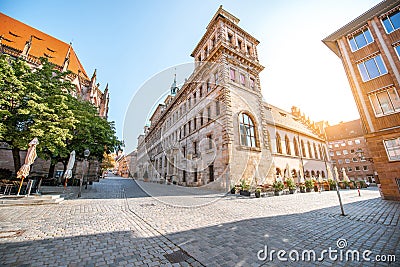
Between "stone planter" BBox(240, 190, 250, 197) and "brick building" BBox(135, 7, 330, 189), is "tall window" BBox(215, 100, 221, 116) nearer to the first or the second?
"brick building" BBox(135, 7, 330, 189)

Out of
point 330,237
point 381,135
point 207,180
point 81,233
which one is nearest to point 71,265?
point 81,233

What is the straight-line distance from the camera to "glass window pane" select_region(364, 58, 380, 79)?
1242 centimetres

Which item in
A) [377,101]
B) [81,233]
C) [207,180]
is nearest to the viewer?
[81,233]

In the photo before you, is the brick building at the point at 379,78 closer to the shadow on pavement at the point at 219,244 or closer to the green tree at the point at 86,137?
the shadow on pavement at the point at 219,244

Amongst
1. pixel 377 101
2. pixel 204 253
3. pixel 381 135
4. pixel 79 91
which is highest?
pixel 79 91

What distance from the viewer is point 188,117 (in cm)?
2505

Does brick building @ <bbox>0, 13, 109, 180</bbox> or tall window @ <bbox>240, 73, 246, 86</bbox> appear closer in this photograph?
tall window @ <bbox>240, 73, 246, 86</bbox>

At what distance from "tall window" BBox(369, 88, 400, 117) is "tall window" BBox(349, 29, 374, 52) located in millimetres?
4467

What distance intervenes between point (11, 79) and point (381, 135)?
2422 centimetres

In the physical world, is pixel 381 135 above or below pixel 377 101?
below

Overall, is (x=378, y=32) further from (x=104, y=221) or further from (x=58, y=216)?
(x=58, y=216)

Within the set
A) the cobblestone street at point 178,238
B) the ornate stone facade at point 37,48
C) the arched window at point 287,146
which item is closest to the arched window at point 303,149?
the arched window at point 287,146

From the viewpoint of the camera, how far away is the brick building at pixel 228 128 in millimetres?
16219

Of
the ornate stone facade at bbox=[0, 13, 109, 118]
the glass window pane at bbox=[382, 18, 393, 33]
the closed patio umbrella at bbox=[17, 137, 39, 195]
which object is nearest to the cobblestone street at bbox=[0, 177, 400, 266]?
the closed patio umbrella at bbox=[17, 137, 39, 195]
